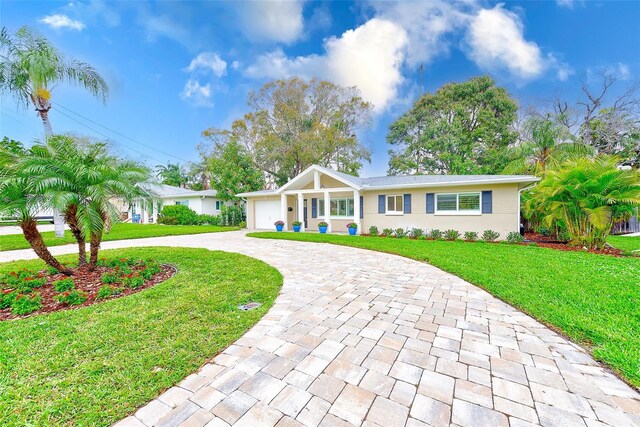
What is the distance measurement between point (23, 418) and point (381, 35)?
57.2 ft

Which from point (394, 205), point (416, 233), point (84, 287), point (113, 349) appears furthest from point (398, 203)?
point (113, 349)

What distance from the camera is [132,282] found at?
15.6 feet

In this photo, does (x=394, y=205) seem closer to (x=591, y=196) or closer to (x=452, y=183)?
(x=452, y=183)

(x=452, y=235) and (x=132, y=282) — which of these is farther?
(x=452, y=235)

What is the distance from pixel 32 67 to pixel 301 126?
55.7ft

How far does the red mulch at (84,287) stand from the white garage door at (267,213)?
12.3 m

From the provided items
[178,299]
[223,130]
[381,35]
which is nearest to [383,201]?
[381,35]

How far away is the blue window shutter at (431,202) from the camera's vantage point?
40.9ft

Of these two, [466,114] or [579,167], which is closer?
[579,167]

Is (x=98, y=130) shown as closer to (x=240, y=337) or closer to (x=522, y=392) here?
(x=240, y=337)

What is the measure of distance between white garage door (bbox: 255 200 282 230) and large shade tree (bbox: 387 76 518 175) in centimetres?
1381

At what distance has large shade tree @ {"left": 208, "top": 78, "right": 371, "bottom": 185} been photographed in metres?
22.9

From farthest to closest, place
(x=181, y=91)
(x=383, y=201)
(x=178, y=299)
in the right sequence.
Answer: (x=181, y=91) < (x=383, y=201) < (x=178, y=299)

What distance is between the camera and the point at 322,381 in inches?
87.5
